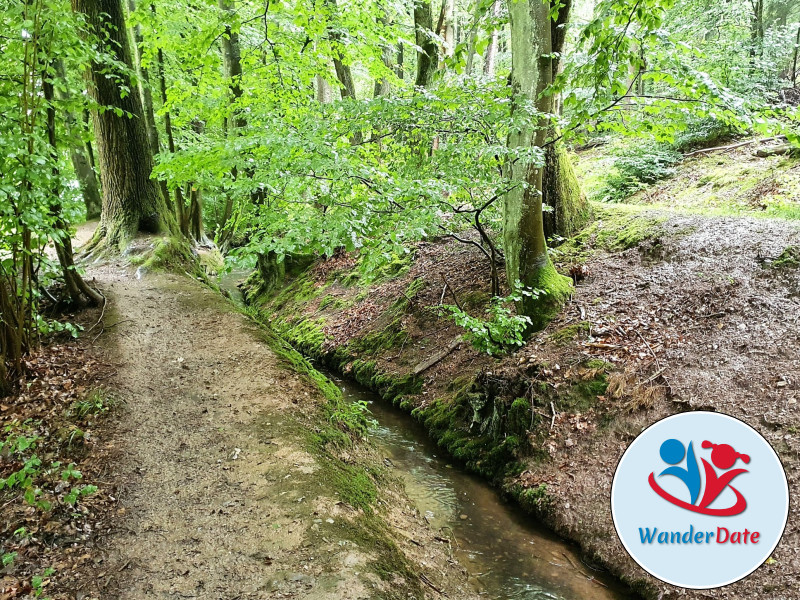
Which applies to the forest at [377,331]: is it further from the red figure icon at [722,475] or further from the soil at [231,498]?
the red figure icon at [722,475]

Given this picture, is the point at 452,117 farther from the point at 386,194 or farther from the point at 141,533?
the point at 141,533

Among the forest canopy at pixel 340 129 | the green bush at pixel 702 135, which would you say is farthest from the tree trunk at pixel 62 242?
the green bush at pixel 702 135

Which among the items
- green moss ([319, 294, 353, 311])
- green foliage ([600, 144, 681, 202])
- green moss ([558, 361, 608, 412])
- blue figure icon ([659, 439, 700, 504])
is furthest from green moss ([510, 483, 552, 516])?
green foliage ([600, 144, 681, 202])

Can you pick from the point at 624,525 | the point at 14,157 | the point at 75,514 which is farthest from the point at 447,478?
the point at 14,157

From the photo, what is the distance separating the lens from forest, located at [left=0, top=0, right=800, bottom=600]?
370 centimetres

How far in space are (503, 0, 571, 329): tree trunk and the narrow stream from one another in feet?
8.62

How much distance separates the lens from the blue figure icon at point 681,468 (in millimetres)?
4043

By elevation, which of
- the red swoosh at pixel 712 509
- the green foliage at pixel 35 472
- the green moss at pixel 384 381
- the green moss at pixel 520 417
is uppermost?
the green foliage at pixel 35 472

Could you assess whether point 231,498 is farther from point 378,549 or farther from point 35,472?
point 35,472

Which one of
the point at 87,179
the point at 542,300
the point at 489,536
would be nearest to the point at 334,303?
the point at 542,300

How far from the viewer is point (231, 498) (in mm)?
3951

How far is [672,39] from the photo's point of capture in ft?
16.5

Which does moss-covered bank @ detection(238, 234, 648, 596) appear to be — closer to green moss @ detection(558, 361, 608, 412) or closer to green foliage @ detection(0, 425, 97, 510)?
green moss @ detection(558, 361, 608, 412)

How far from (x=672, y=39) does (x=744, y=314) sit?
3313mm
